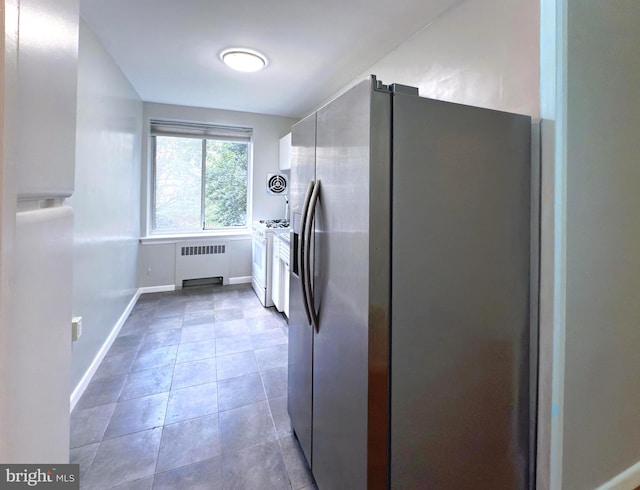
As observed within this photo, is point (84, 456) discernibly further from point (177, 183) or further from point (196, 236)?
point (177, 183)

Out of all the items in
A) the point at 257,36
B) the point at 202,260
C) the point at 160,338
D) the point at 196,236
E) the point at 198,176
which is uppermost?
the point at 257,36

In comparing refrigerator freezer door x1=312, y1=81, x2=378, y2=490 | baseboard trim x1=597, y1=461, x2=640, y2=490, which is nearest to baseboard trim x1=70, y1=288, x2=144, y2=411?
refrigerator freezer door x1=312, y1=81, x2=378, y2=490

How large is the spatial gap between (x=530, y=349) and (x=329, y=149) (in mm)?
1207

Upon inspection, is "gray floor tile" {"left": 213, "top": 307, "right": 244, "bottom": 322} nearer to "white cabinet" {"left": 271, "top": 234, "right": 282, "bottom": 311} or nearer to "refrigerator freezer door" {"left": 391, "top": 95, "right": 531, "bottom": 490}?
"white cabinet" {"left": 271, "top": 234, "right": 282, "bottom": 311}

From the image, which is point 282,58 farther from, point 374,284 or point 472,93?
point 374,284

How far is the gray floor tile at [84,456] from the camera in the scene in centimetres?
150

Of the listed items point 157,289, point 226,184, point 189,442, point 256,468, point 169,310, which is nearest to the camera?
point 256,468

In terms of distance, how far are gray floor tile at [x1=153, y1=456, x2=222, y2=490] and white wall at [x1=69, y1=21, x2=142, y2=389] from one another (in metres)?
1.05

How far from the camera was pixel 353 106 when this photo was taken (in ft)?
3.39

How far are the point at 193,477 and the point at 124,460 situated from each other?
405 millimetres

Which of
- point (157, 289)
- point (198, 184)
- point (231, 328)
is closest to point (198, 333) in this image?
point (231, 328)

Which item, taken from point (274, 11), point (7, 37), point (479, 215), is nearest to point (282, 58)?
point (274, 11)

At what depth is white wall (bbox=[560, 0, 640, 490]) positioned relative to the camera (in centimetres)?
122

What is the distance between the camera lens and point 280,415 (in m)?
1.91
